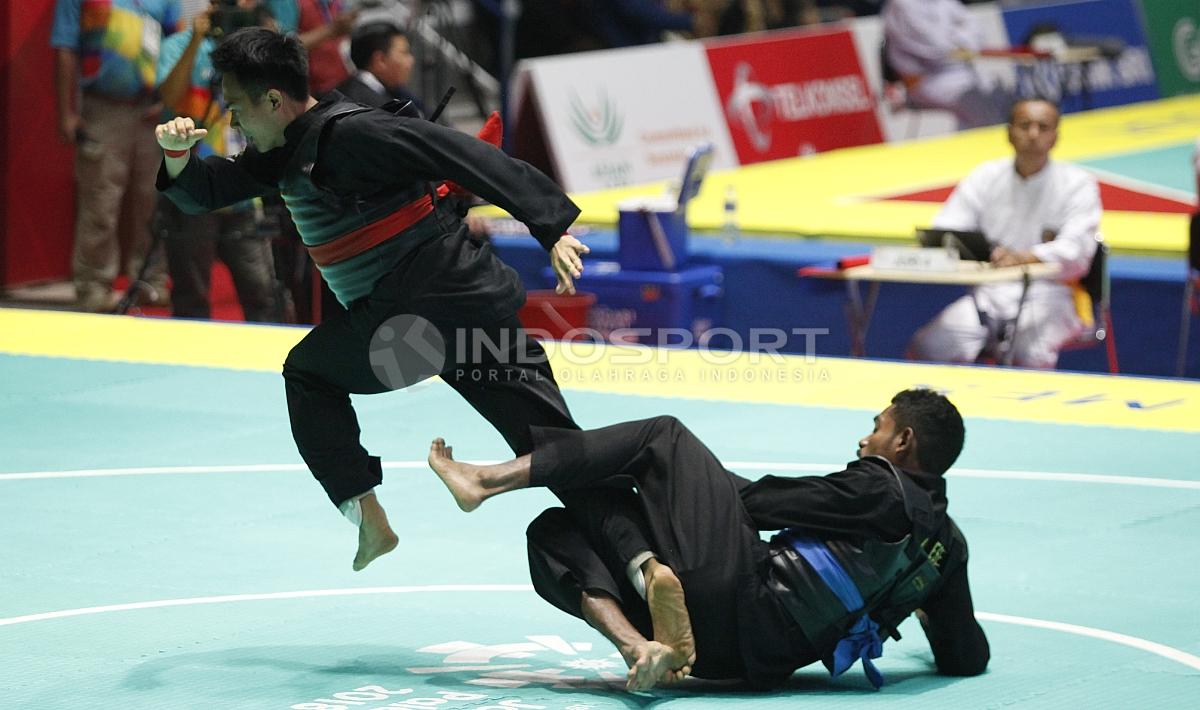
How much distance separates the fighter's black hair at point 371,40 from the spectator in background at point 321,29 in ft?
4.12

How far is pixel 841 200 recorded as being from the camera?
11656mm

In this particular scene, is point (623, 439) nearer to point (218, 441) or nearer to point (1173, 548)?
point (1173, 548)

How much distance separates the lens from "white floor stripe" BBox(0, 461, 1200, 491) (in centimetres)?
601

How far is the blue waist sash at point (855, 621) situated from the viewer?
13.2 ft

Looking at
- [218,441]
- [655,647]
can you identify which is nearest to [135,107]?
[218,441]

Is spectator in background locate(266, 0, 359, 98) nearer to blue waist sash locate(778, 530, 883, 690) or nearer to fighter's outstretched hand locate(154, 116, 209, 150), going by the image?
fighter's outstretched hand locate(154, 116, 209, 150)

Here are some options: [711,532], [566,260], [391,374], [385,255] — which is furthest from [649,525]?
[385,255]

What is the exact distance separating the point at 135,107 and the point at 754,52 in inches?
199

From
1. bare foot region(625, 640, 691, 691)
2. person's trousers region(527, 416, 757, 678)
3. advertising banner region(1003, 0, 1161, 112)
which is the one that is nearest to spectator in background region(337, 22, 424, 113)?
person's trousers region(527, 416, 757, 678)

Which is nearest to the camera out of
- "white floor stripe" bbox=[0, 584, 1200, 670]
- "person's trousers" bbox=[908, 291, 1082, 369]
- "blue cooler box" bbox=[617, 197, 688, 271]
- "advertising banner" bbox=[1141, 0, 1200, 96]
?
"white floor stripe" bbox=[0, 584, 1200, 670]

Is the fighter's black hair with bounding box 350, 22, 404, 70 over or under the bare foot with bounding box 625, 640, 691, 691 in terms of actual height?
over

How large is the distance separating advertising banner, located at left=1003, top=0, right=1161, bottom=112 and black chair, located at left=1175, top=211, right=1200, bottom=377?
22.9 feet

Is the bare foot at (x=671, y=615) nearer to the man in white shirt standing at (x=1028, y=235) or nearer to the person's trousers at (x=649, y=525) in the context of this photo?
the person's trousers at (x=649, y=525)

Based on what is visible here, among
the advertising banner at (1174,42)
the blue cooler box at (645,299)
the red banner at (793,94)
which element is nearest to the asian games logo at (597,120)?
the red banner at (793,94)
